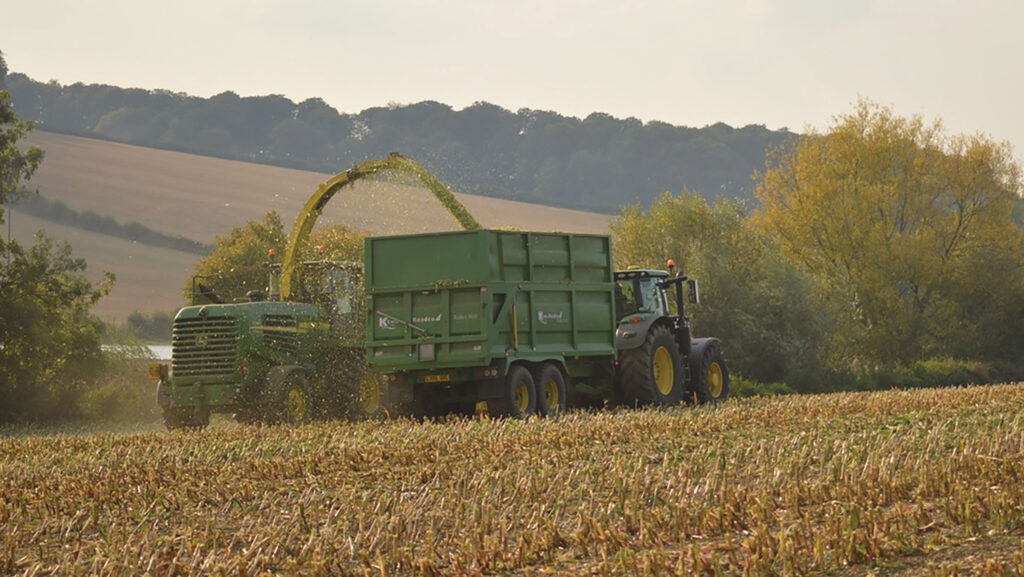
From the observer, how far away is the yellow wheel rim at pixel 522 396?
776 inches

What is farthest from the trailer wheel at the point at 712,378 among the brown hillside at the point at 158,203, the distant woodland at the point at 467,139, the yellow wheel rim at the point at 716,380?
the distant woodland at the point at 467,139

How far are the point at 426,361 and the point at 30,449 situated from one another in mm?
5514

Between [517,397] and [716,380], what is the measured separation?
6.02 m

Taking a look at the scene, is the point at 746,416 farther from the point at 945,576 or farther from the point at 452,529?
the point at 945,576

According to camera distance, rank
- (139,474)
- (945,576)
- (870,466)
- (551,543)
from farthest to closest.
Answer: (139,474) → (870,466) → (551,543) → (945,576)

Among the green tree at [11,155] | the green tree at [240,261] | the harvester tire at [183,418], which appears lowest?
the harvester tire at [183,418]

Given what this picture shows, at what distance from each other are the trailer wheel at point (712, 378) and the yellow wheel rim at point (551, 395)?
4.00 meters

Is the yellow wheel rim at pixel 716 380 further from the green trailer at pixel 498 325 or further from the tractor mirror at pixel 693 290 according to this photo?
the green trailer at pixel 498 325

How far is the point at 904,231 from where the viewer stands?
1976 inches

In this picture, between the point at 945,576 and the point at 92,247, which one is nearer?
the point at 945,576

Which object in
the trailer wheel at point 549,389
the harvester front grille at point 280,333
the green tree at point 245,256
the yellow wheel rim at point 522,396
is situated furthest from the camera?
the green tree at point 245,256

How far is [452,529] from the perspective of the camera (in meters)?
9.07

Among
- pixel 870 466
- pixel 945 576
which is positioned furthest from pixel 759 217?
pixel 945 576

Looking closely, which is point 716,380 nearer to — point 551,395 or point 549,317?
point 551,395
